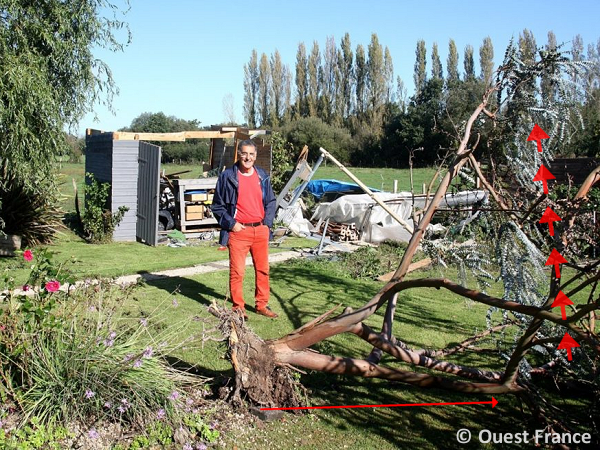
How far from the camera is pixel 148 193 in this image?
13.7 m

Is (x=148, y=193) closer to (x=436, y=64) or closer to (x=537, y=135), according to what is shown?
(x=537, y=135)

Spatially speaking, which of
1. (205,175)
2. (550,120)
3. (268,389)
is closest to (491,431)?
(268,389)

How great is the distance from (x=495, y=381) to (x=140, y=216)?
10.9m

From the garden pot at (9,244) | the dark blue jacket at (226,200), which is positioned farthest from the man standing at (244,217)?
the garden pot at (9,244)

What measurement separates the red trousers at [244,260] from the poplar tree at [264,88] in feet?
173

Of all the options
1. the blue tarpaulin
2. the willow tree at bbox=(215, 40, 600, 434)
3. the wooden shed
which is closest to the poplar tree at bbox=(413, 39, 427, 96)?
the blue tarpaulin

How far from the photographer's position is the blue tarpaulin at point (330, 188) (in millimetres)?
18125

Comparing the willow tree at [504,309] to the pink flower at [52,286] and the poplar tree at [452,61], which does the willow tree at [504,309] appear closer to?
the pink flower at [52,286]

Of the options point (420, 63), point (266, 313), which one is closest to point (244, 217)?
point (266, 313)

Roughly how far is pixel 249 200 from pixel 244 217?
0.68ft

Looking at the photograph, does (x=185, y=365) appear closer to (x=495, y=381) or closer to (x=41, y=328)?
(x=41, y=328)

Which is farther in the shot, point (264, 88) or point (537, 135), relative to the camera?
point (264, 88)

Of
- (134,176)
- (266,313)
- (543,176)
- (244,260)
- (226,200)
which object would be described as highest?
(543,176)

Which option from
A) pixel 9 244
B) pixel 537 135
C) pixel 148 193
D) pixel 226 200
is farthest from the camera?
pixel 148 193
